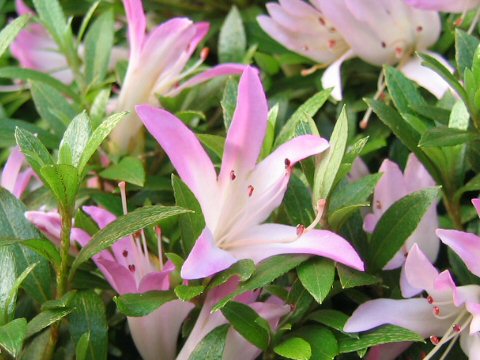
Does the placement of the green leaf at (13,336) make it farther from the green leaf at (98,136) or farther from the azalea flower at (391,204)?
the azalea flower at (391,204)

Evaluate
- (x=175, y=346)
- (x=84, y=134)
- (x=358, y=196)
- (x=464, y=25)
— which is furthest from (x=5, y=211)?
(x=464, y=25)

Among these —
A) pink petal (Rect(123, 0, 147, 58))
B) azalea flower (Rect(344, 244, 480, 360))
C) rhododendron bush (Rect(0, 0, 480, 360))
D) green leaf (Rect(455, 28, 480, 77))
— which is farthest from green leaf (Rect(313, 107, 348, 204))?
pink petal (Rect(123, 0, 147, 58))

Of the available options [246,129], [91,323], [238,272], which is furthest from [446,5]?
[91,323]

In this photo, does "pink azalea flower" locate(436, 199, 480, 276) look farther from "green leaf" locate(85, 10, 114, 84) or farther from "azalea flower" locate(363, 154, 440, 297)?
"green leaf" locate(85, 10, 114, 84)

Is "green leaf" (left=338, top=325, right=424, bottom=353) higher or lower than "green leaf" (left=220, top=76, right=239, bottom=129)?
lower

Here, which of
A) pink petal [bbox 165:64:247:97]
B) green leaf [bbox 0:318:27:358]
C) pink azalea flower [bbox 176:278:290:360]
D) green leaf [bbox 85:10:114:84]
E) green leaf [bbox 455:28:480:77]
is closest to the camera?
green leaf [bbox 0:318:27:358]

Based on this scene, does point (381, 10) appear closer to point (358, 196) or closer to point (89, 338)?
point (358, 196)

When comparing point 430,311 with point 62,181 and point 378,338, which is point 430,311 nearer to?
point 378,338
